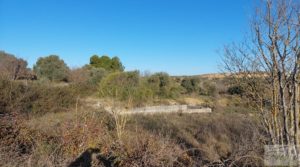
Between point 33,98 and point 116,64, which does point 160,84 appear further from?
point 33,98

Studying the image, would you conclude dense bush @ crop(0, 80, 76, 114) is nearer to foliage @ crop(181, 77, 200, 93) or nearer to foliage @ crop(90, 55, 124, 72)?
foliage @ crop(181, 77, 200, 93)

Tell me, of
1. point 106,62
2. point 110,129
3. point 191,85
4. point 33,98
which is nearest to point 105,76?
point 33,98

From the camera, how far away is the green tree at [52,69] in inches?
1053

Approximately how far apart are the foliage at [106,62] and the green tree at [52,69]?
5.25 m

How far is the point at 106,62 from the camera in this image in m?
33.8

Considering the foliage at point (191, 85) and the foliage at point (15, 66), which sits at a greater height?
the foliage at point (15, 66)

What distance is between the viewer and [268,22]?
11.8 feet

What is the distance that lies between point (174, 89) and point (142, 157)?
20901 mm

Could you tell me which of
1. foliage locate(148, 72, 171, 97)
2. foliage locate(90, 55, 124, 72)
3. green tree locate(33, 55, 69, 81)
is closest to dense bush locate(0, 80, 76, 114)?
foliage locate(148, 72, 171, 97)

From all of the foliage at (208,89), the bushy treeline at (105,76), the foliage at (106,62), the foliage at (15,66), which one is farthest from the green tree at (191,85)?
the foliage at (15,66)

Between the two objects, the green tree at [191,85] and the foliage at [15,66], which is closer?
the foliage at [15,66]

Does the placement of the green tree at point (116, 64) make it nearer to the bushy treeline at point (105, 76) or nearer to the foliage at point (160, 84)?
the bushy treeline at point (105, 76)

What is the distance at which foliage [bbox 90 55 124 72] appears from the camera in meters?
33.6

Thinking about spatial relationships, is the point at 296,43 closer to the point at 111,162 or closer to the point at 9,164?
the point at 111,162
